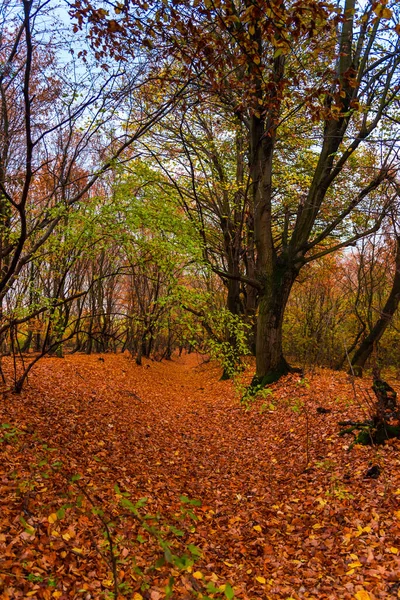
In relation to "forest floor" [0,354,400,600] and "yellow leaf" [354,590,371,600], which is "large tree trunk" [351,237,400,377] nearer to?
"forest floor" [0,354,400,600]

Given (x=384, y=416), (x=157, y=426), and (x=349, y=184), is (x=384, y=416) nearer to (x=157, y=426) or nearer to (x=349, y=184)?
(x=157, y=426)

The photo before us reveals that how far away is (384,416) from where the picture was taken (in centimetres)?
594

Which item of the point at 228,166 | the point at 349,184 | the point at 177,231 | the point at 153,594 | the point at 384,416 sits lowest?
the point at 153,594

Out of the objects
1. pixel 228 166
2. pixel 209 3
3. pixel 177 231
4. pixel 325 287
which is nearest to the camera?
pixel 209 3

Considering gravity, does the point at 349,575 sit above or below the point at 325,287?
below

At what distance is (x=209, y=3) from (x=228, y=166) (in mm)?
11263

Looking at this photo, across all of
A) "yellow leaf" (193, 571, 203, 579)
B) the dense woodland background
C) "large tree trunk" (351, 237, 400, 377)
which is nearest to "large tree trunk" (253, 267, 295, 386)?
the dense woodland background

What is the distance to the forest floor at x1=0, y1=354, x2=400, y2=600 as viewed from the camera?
10.9 ft

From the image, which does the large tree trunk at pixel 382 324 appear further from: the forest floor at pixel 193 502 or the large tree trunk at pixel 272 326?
the forest floor at pixel 193 502

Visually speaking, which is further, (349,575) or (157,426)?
(157,426)

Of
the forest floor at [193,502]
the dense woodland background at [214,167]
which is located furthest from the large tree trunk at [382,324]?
the forest floor at [193,502]

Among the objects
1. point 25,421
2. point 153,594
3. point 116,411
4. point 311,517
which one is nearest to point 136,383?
point 116,411

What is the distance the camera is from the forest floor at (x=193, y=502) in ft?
10.9

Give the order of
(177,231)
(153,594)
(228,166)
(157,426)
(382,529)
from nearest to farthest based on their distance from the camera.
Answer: (153,594) < (382,529) < (177,231) < (157,426) < (228,166)
